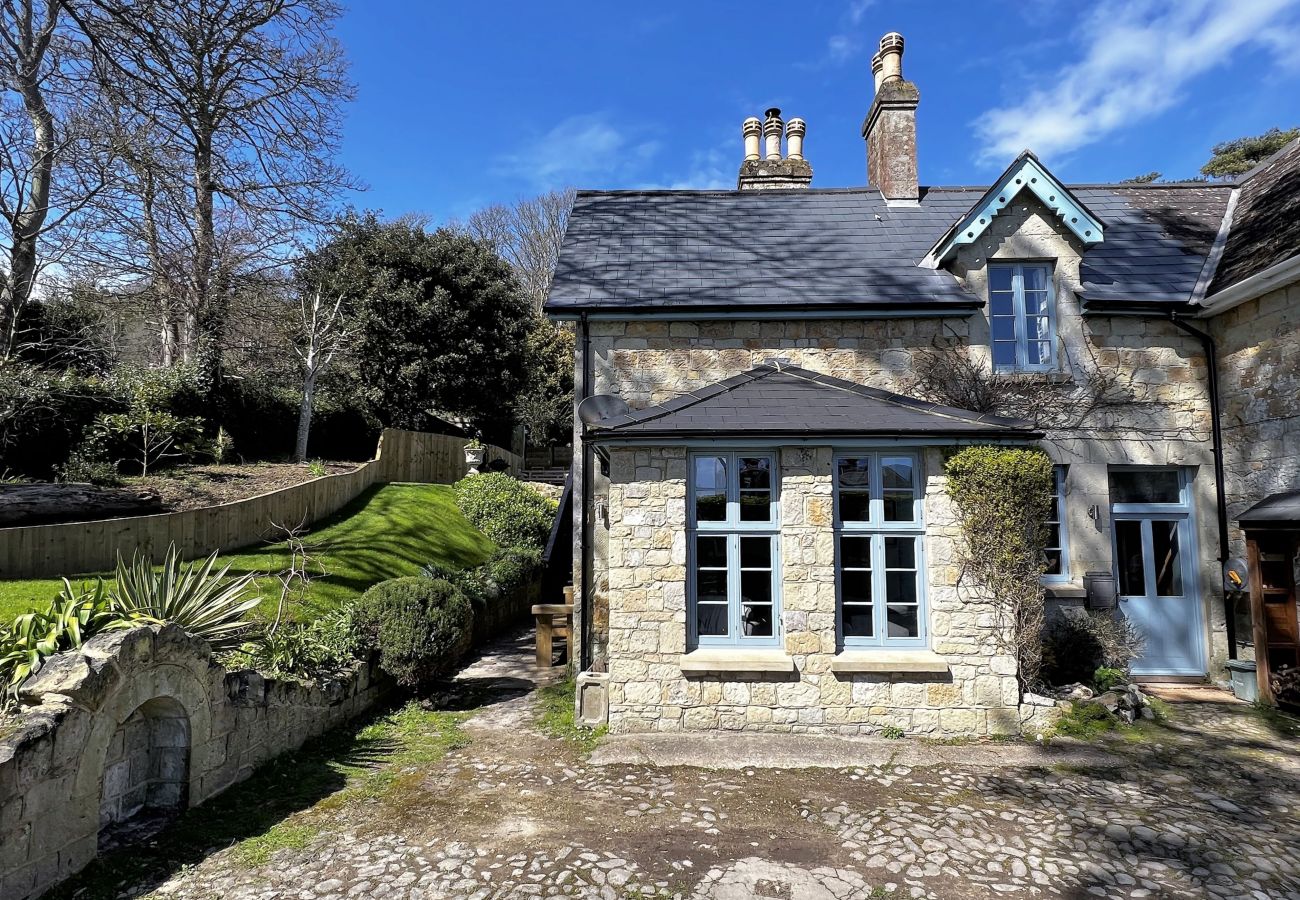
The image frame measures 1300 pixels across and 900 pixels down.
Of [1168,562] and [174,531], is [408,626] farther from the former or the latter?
[1168,562]

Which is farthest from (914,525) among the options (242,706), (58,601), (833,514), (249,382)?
(249,382)

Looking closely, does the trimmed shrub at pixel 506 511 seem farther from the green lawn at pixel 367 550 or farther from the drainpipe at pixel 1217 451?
the drainpipe at pixel 1217 451

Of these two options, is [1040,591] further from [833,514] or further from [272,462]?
[272,462]

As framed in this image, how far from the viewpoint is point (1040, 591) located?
7.09 meters

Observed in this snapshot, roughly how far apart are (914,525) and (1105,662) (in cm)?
377

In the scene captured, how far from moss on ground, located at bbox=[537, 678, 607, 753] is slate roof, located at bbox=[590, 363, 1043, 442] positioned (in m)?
3.27

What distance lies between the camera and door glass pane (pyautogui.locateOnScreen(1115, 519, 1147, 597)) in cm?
904

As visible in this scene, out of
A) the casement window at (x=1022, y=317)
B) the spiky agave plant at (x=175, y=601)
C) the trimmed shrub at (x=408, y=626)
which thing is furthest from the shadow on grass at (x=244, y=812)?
the casement window at (x=1022, y=317)

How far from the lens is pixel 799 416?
727 cm

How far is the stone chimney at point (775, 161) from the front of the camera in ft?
44.4

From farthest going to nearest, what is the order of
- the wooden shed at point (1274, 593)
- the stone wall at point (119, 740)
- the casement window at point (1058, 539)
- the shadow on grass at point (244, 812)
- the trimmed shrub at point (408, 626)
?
1. the casement window at point (1058, 539)
2. the trimmed shrub at point (408, 626)
3. the wooden shed at point (1274, 593)
4. the shadow on grass at point (244, 812)
5. the stone wall at point (119, 740)

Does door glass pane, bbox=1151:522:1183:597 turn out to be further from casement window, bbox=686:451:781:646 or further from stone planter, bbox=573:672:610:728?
stone planter, bbox=573:672:610:728

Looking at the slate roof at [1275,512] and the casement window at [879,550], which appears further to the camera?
the slate roof at [1275,512]

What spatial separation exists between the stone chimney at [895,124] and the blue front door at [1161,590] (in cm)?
657
